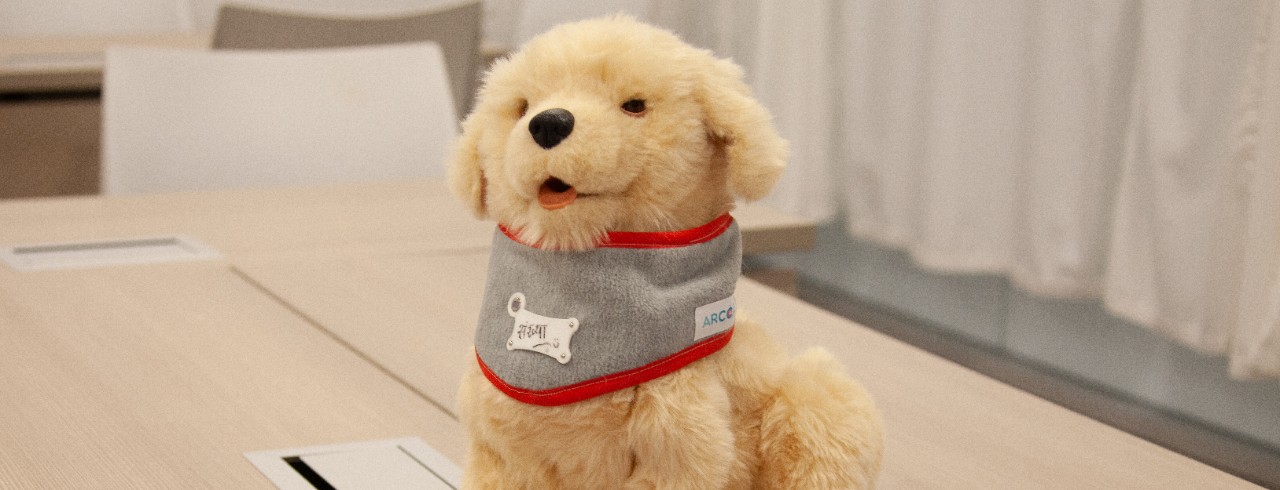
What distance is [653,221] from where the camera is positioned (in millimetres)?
516

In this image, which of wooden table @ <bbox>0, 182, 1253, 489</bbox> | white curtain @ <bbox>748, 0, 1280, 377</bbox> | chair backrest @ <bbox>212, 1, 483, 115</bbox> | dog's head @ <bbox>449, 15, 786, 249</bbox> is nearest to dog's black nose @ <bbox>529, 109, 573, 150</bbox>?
dog's head @ <bbox>449, 15, 786, 249</bbox>

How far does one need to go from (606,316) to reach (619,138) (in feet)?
0.23

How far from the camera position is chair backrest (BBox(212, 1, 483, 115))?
2766mm

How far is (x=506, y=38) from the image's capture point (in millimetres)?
4516

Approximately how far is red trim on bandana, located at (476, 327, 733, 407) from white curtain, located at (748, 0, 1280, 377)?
3.32ft

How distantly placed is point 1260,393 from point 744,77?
1.87m

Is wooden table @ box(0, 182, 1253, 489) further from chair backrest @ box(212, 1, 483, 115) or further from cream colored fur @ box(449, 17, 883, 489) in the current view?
chair backrest @ box(212, 1, 483, 115)

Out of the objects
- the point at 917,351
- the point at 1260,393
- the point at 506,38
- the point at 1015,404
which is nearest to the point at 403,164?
the point at 917,351

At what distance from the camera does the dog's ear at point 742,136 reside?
512 mm

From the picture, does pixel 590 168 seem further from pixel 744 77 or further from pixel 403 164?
pixel 403 164

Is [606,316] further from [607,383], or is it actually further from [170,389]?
[170,389]

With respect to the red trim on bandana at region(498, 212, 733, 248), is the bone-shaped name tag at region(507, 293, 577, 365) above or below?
below

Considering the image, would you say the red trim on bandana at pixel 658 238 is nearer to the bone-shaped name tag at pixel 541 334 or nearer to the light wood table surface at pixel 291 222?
the bone-shaped name tag at pixel 541 334

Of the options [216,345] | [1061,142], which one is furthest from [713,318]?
[1061,142]
